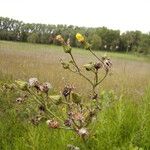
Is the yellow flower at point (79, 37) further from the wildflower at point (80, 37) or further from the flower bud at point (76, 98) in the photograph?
the flower bud at point (76, 98)

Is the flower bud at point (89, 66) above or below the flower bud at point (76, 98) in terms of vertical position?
above

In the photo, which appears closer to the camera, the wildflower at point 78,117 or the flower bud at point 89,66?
the wildflower at point 78,117

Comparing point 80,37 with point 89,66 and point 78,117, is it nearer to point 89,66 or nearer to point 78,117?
point 89,66

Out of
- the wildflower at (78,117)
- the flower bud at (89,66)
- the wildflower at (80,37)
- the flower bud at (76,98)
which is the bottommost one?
the wildflower at (78,117)

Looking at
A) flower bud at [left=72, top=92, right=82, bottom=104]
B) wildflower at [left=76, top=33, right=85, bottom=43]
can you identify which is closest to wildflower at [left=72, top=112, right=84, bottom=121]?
flower bud at [left=72, top=92, right=82, bottom=104]

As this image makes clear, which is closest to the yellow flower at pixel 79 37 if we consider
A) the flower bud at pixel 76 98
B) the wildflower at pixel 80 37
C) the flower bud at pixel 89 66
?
the wildflower at pixel 80 37

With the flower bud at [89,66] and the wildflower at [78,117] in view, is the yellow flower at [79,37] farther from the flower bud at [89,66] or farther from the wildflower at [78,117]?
the wildflower at [78,117]

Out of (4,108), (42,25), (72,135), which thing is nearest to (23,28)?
(42,25)

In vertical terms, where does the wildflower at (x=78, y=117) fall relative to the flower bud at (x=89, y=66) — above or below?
below

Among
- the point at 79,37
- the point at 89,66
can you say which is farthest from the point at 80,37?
the point at 89,66

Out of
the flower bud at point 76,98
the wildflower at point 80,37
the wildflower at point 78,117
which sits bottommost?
the wildflower at point 78,117

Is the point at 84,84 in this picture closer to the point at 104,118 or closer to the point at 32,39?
the point at 104,118

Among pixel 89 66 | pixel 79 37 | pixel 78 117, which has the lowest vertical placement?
pixel 78 117

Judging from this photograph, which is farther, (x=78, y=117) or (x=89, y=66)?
(x=89, y=66)
